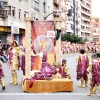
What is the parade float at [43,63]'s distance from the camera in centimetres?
1195

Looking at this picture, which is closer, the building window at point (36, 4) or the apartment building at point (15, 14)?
the apartment building at point (15, 14)

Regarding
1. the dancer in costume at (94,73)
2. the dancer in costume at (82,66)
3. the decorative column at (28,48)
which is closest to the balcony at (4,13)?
the decorative column at (28,48)

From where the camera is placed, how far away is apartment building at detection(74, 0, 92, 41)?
379 ft

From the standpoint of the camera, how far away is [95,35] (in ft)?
519

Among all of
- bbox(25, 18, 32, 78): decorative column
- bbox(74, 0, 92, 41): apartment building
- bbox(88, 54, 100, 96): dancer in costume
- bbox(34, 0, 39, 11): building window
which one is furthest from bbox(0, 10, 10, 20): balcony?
bbox(74, 0, 92, 41): apartment building

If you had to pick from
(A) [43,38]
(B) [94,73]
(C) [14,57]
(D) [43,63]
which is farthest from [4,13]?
(B) [94,73]

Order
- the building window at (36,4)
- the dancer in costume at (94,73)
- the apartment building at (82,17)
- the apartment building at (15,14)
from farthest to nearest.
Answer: the apartment building at (82,17)
the building window at (36,4)
the apartment building at (15,14)
the dancer in costume at (94,73)

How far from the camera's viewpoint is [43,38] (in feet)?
45.5

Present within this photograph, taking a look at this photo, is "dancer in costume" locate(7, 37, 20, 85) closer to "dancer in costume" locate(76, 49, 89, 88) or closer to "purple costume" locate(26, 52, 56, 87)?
"purple costume" locate(26, 52, 56, 87)

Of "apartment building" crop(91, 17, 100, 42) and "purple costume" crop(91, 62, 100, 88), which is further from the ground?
"apartment building" crop(91, 17, 100, 42)

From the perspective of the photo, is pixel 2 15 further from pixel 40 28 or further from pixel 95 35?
pixel 95 35

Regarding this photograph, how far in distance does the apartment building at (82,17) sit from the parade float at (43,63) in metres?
98.6

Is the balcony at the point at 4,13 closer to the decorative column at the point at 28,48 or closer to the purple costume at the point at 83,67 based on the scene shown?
the decorative column at the point at 28,48

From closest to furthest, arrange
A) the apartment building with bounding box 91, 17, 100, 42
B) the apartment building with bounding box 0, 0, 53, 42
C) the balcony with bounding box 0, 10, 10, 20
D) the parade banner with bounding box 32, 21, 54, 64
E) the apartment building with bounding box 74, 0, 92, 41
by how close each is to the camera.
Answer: the parade banner with bounding box 32, 21, 54, 64
the apartment building with bounding box 0, 0, 53, 42
the balcony with bounding box 0, 10, 10, 20
the apartment building with bounding box 74, 0, 92, 41
the apartment building with bounding box 91, 17, 100, 42
